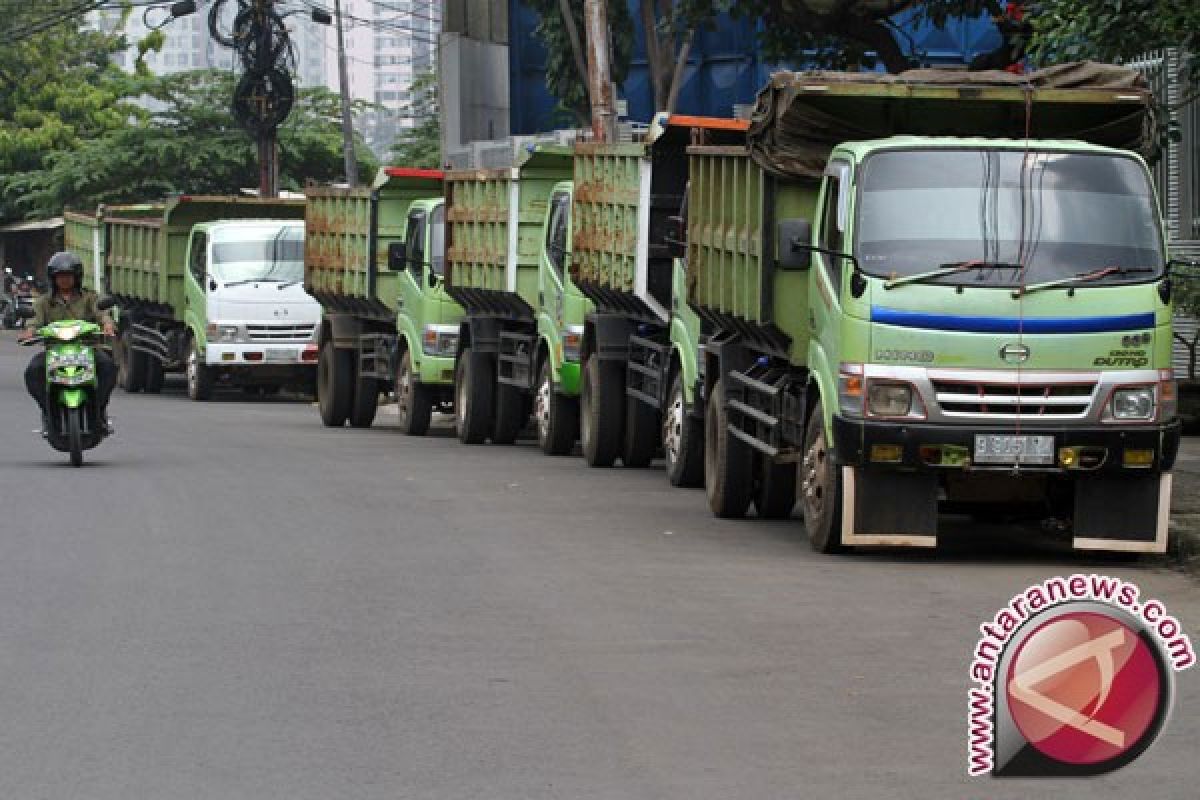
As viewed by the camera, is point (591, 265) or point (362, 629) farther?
point (591, 265)

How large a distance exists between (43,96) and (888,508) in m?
63.5

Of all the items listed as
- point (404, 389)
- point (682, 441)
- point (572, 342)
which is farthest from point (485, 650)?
point (404, 389)

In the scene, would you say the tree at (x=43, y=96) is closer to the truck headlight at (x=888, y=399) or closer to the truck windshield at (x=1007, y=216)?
the truck windshield at (x=1007, y=216)

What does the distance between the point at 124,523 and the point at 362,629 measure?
5103mm

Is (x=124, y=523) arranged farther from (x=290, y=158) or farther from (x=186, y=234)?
(x=290, y=158)

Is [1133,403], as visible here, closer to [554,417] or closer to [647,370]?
[647,370]

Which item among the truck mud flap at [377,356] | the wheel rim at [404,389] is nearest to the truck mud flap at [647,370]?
the wheel rim at [404,389]

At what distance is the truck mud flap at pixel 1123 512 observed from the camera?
13.5m

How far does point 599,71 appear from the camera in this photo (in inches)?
1096

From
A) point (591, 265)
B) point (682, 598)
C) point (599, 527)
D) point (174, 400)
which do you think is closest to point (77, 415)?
point (591, 265)

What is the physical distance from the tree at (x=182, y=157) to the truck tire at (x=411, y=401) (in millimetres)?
35559

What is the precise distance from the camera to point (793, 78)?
1454 cm

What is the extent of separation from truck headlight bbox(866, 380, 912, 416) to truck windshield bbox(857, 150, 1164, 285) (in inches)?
22.9

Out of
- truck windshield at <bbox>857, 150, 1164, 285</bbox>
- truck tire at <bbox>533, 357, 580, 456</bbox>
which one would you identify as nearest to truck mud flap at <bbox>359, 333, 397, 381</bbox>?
truck tire at <bbox>533, 357, 580, 456</bbox>
